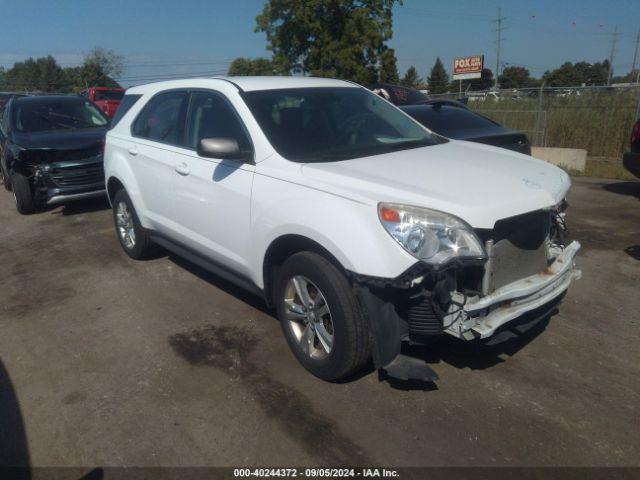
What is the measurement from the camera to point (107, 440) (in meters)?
2.97

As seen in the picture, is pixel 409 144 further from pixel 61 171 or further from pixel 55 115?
pixel 55 115

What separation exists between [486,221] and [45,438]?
273 centimetres

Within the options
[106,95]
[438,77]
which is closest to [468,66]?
[438,77]

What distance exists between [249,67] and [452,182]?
8023cm

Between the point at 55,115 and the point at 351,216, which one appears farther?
the point at 55,115

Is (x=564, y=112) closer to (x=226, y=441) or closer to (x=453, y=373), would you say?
(x=453, y=373)

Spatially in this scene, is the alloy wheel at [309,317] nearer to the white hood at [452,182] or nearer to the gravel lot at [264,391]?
the gravel lot at [264,391]

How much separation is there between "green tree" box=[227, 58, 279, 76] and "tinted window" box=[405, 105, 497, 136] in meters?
54.8

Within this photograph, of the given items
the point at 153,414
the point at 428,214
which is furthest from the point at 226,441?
the point at 428,214

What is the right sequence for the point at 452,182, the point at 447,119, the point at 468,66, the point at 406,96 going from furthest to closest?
the point at 468,66
the point at 406,96
the point at 447,119
the point at 452,182

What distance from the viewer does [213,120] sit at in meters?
4.22

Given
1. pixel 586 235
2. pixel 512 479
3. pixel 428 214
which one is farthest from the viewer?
pixel 586 235

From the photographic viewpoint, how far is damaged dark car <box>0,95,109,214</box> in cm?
800

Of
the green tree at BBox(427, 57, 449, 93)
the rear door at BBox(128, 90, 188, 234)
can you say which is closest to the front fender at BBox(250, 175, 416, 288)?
the rear door at BBox(128, 90, 188, 234)
